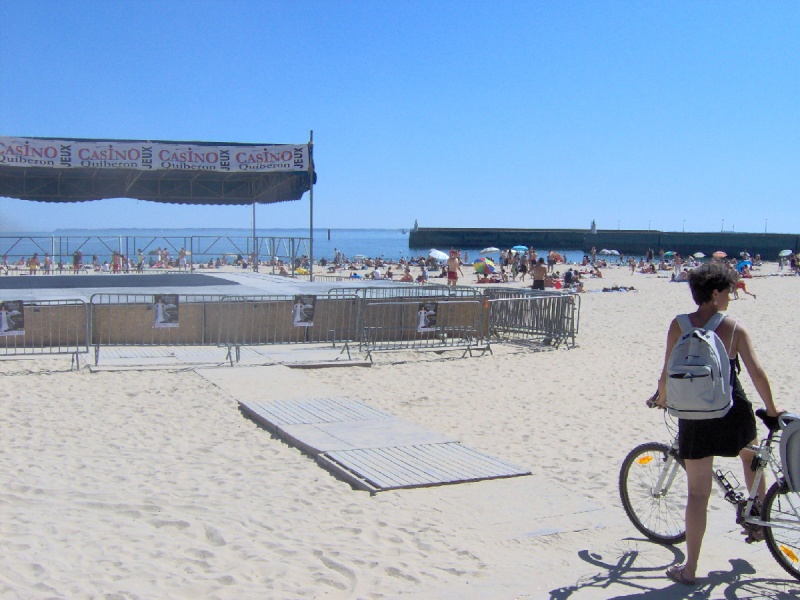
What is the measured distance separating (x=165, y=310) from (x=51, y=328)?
7.03 feet

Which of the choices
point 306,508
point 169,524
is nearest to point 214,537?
point 169,524

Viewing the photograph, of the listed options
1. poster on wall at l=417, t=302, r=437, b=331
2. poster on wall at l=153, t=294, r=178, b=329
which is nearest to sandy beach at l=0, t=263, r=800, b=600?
poster on wall at l=153, t=294, r=178, b=329

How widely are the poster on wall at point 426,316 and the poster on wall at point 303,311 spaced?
1853 millimetres

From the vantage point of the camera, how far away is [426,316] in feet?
46.3

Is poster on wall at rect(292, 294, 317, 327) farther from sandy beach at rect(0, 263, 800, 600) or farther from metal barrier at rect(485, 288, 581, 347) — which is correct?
metal barrier at rect(485, 288, 581, 347)

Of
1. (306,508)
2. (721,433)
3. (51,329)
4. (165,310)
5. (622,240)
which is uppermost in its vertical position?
(622,240)

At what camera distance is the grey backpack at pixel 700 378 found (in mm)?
4051

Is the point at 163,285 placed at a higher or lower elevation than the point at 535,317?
higher

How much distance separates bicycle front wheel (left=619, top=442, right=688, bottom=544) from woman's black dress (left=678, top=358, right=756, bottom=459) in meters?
0.81

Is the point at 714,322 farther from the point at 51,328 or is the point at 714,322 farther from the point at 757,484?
the point at 51,328

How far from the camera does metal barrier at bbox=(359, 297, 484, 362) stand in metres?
14.1

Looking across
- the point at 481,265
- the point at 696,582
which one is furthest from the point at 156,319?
the point at 481,265

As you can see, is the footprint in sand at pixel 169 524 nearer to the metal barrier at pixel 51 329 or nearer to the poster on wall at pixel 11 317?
the poster on wall at pixel 11 317

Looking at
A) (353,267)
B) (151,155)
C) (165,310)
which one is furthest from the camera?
(353,267)
